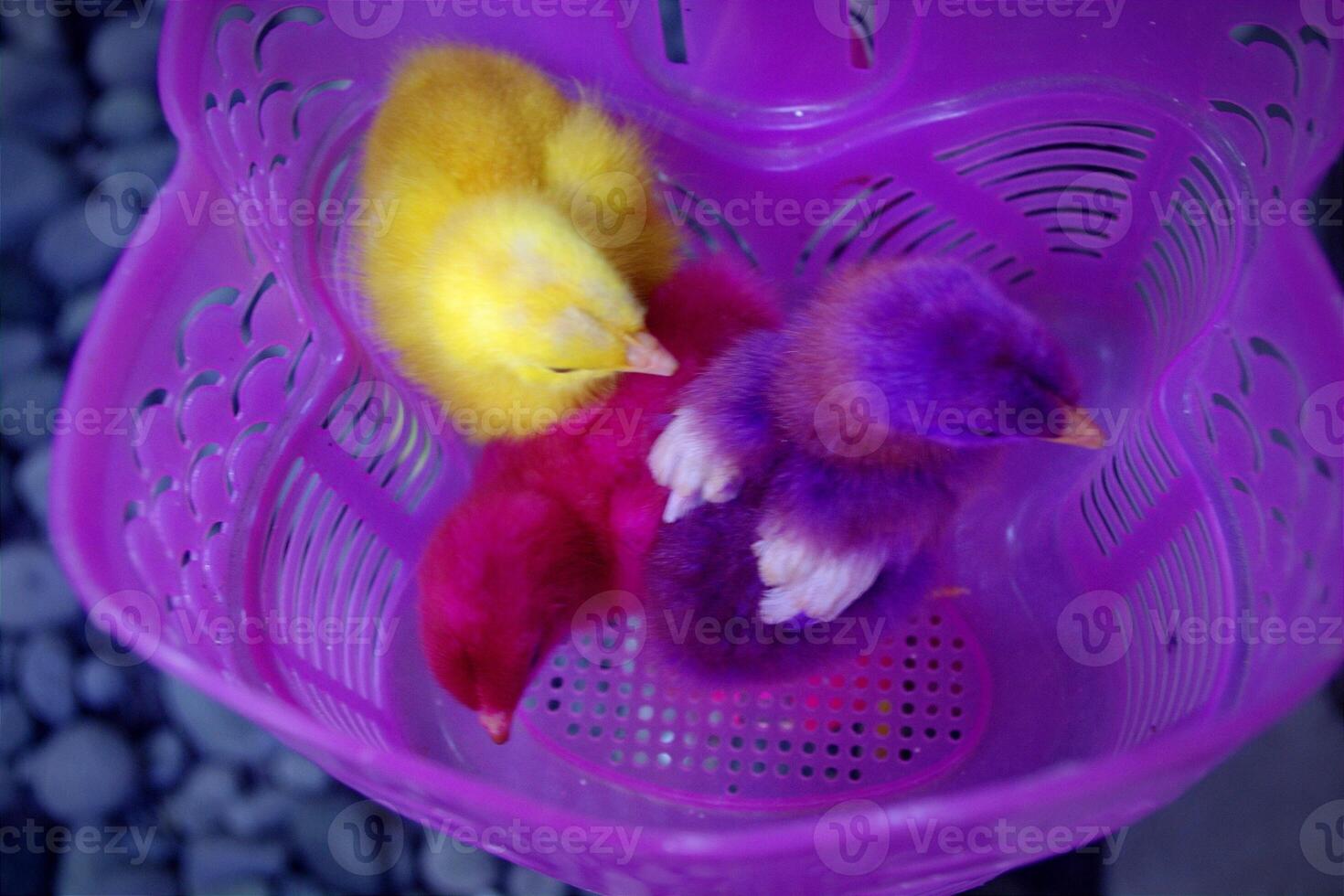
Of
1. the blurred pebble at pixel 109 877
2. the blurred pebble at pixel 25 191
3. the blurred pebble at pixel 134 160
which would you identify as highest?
the blurred pebble at pixel 134 160

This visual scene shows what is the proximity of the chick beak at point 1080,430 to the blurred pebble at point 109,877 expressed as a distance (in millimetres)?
957

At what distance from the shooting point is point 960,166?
1104mm

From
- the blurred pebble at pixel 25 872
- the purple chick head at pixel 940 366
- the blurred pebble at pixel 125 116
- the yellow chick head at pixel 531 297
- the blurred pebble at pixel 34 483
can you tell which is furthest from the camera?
the blurred pebble at pixel 125 116

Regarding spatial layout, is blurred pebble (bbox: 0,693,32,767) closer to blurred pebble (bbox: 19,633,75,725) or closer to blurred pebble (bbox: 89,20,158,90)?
blurred pebble (bbox: 19,633,75,725)

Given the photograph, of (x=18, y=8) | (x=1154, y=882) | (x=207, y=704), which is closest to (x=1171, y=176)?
(x=1154, y=882)

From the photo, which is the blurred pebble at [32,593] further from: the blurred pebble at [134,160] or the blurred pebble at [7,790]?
the blurred pebble at [134,160]

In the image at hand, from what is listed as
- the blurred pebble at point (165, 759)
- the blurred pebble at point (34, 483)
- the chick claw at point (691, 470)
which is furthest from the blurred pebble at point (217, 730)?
the chick claw at point (691, 470)

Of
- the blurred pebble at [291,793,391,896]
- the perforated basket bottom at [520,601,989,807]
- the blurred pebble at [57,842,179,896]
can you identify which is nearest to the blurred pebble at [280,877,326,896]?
the blurred pebble at [291,793,391,896]

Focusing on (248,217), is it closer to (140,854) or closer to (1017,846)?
(140,854)

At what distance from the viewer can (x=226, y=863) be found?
3.39ft

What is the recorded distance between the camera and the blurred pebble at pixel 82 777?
104cm

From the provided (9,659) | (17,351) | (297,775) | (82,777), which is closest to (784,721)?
(297,775)

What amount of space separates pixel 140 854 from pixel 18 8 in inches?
40.1

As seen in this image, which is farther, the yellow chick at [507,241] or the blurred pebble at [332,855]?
the blurred pebble at [332,855]
